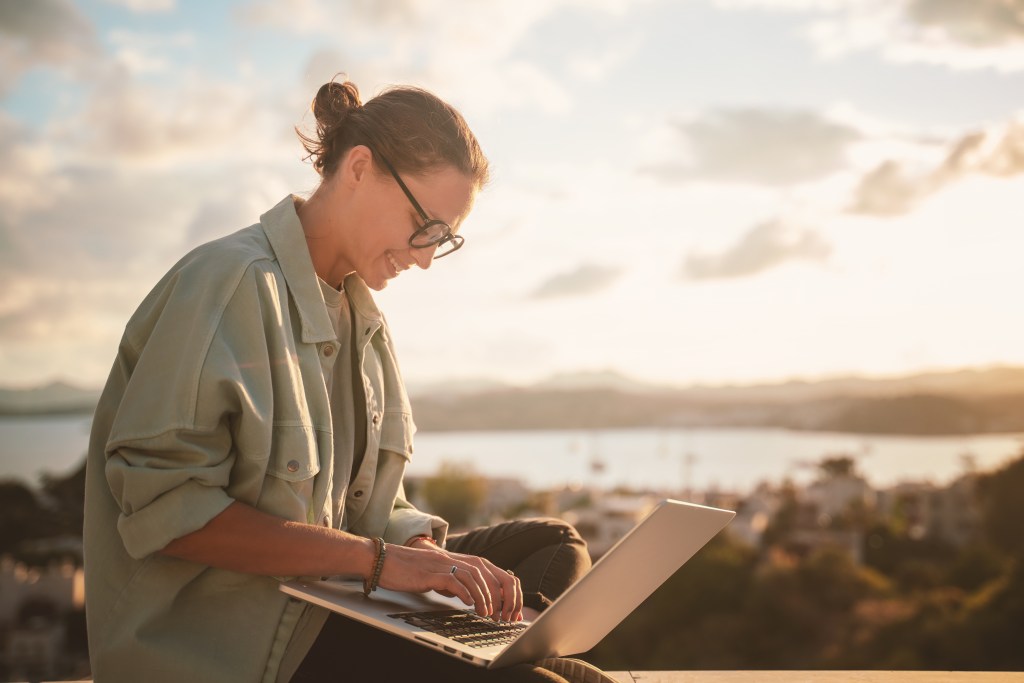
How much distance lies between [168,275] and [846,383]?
63.2 m

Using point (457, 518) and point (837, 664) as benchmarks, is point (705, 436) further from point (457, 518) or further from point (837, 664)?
point (837, 664)

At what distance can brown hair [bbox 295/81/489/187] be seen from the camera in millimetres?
1689

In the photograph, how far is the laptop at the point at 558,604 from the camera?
4.17 feet

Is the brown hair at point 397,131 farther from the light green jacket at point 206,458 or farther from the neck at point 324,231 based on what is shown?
the light green jacket at point 206,458

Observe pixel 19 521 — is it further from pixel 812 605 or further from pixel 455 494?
pixel 812 605

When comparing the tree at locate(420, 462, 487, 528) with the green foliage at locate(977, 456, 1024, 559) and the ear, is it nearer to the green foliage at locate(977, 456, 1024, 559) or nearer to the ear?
the green foliage at locate(977, 456, 1024, 559)

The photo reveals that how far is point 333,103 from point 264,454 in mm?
744

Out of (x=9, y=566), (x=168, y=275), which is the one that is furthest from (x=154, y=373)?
(x=9, y=566)

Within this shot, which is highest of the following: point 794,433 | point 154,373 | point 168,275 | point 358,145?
point 794,433

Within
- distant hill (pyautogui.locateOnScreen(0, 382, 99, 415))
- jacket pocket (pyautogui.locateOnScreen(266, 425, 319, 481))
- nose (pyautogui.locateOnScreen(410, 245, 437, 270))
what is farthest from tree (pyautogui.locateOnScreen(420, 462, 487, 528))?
jacket pocket (pyautogui.locateOnScreen(266, 425, 319, 481))

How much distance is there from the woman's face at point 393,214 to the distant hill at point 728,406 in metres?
46.6

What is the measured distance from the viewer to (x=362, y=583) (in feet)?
5.19

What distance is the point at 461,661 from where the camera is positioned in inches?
56.7

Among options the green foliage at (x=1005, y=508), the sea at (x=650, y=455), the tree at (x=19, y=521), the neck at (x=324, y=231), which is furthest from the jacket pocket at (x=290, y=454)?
the tree at (x=19, y=521)
